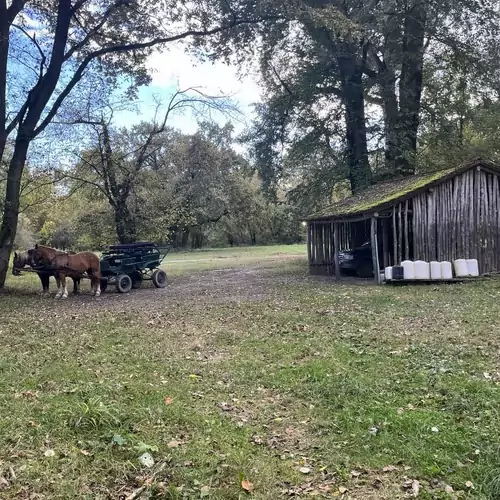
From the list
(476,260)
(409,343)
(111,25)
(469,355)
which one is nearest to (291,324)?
(409,343)

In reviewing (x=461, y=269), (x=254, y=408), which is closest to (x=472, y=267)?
(x=461, y=269)

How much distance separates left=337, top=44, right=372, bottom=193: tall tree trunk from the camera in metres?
23.2

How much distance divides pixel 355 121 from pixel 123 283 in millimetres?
14104

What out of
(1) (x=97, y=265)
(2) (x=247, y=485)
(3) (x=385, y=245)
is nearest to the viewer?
(2) (x=247, y=485)

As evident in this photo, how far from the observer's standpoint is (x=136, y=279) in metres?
17.8

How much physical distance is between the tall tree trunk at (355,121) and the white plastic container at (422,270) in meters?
8.28

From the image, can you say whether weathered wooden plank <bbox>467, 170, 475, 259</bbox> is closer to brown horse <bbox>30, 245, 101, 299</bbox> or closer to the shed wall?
the shed wall

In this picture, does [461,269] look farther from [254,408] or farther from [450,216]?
[254,408]

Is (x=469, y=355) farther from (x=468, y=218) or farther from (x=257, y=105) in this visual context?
(x=257, y=105)

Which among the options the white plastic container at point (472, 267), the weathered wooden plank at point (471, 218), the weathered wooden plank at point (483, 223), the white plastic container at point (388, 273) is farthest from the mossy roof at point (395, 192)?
the white plastic container at point (472, 267)

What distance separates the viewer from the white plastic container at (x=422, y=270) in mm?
15648

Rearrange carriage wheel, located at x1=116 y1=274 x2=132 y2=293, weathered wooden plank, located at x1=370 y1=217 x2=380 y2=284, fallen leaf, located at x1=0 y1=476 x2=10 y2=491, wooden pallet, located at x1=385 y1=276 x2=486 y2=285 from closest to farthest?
fallen leaf, located at x1=0 y1=476 x2=10 y2=491
wooden pallet, located at x1=385 y1=276 x2=486 y2=285
carriage wheel, located at x1=116 y1=274 x2=132 y2=293
weathered wooden plank, located at x1=370 y1=217 x2=380 y2=284

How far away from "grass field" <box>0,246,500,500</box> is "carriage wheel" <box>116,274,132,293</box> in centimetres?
608

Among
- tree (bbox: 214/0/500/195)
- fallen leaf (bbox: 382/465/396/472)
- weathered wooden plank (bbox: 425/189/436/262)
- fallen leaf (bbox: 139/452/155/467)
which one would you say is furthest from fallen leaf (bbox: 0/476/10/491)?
tree (bbox: 214/0/500/195)
